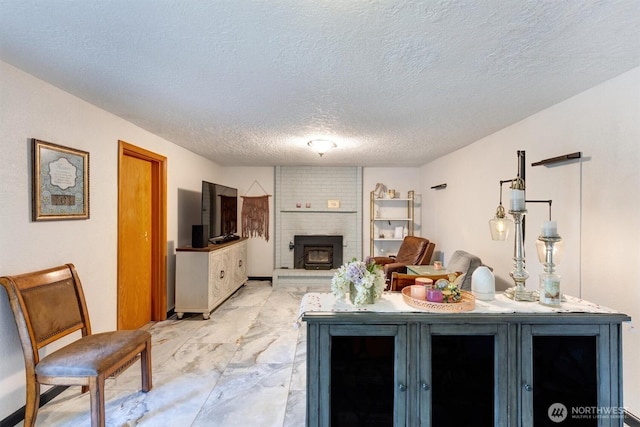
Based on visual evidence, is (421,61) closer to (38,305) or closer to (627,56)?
(627,56)

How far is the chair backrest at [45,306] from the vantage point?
64.7 inches

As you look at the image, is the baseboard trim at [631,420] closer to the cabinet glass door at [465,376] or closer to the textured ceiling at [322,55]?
the cabinet glass door at [465,376]

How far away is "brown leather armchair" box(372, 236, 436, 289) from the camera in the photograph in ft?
13.5

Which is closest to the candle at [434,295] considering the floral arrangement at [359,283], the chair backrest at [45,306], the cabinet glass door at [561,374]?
the floral arrangement at [359,283]

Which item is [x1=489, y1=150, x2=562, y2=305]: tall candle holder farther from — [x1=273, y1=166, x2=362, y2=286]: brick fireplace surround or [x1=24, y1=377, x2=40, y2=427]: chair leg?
[x1=273, y1=166, x2=362, y2=286]: brick fireplace surround

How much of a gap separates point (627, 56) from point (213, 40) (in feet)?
7.39

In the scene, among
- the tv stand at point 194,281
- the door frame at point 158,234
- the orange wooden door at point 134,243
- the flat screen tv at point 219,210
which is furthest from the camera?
the flat screen tv at point 219,210

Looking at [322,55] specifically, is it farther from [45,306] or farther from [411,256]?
[411,256]

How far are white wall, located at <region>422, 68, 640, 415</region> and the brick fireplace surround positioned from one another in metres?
2.83

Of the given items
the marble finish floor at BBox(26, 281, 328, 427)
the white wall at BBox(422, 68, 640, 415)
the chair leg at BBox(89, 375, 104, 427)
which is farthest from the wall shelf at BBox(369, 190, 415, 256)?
the chair leg at BBox(89, 375, 104, 427)

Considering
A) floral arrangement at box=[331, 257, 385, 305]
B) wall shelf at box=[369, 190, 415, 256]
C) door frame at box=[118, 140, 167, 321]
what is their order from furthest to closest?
wall shelf at box=[369, 190, 415, 256]
door frame at box=[118, 140, 167, 321]
floral arrangement at box=[331, 257, 385, 305]

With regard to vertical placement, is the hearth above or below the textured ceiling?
below

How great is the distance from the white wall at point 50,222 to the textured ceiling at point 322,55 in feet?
0.49

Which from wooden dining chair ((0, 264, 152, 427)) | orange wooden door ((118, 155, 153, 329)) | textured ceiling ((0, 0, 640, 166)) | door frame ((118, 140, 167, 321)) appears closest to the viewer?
textured ceiling ((0, 0, 640, 166))
